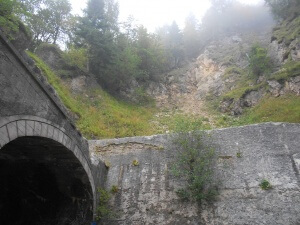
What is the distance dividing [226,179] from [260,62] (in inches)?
488

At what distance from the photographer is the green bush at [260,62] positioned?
17297 mm

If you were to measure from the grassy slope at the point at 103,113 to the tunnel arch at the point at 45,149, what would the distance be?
230 inches

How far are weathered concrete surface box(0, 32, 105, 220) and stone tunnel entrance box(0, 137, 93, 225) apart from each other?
70cm

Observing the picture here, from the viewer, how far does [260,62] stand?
17531mm

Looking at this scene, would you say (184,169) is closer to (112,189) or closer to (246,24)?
(112,189)

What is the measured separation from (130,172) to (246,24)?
3565 cm

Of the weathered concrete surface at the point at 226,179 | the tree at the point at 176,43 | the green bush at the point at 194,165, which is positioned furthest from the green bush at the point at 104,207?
the tree at the point at 176,43

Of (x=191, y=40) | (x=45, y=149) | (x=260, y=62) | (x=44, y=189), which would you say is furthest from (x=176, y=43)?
(x=45, y=149)

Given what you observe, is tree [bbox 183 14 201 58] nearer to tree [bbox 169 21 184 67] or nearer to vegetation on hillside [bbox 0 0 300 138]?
tree [bbox 169 21 184 67]

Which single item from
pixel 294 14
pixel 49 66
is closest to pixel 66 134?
pixel 49 66

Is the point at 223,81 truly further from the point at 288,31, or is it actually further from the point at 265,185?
the point at 265,185

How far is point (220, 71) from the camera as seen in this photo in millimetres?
23688

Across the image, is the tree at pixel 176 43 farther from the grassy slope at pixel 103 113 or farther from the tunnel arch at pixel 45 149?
the tunnel arch at pixel 45 149

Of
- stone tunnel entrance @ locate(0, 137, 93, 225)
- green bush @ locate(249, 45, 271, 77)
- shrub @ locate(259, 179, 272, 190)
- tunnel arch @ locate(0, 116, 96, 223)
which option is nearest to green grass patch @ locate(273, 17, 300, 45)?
green bush @ locate(249, 45, 271, 77)
